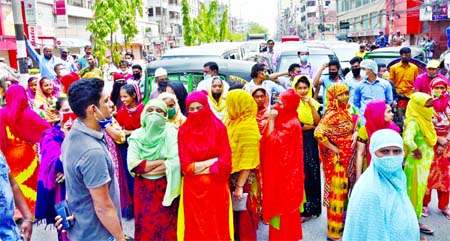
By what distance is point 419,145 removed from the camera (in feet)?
14.7

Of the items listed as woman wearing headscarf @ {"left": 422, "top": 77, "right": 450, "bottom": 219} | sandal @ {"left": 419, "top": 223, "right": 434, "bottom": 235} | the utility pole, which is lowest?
sandal @ {"left": 419, "top": 223, "right": 434, "bottom": 235}

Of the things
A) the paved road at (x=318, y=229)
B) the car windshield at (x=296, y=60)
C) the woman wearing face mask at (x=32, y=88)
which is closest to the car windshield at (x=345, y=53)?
the car windshield at (x=296, y=60)

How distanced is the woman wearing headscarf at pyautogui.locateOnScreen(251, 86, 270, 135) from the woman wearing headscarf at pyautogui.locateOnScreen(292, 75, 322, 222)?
1.28 ft

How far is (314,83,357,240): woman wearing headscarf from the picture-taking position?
4.43 m

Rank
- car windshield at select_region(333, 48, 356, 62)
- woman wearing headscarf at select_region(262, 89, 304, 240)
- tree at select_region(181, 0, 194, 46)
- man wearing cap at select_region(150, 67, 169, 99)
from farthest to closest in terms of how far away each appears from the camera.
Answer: tree at select_region(181, 0, 194, 46) < car windshield at select_region(333, 48, 356, 62) < man wearing cap at select_region(150, 67, 169, 99) < woman wearing headscarf at select_region(262, 89, 304, 240)

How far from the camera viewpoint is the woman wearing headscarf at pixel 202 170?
370 centimetres

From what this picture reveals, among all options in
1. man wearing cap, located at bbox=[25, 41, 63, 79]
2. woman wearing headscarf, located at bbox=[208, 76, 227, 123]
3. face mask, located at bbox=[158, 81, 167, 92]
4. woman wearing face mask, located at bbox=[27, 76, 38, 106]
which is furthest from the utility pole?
woman wearing headscarf, located at bbox=[208, 76, 227, 123]

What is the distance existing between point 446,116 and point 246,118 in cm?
231

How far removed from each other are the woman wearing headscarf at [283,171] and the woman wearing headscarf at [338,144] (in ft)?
1.45

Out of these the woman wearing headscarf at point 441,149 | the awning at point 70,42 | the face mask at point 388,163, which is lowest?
the woman wearing headscarf at point 441,149

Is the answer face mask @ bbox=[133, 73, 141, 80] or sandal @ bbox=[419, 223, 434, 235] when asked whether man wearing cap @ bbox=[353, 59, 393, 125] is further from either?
face mask @ bbox=[133, 73, 141, 80]

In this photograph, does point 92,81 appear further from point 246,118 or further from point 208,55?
point 208,55

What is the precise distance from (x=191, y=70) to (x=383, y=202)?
568cm

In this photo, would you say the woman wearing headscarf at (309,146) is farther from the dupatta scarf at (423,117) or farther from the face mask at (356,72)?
the face mask at (356,72)
